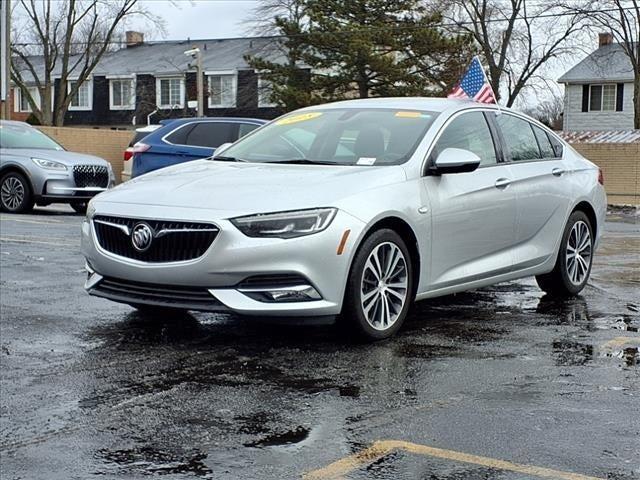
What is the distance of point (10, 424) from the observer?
447 cm

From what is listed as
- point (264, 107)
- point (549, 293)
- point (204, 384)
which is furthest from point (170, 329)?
point (264, 107)

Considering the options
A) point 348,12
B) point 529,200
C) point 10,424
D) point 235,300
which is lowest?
point 10,424

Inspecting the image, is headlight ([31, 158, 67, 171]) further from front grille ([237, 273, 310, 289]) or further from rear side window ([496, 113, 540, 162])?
front grille ([237, 273, 310, 289])

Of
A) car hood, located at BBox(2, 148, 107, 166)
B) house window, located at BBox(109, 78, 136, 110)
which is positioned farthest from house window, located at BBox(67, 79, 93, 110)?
car hood, located at BBox(2, 148, 107, 166)

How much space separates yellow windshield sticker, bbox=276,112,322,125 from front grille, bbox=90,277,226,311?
2.08 m

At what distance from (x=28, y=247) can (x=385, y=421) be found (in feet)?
23.9

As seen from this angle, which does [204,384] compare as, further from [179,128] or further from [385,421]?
[179,128]

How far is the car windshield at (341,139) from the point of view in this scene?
6742 millimetres

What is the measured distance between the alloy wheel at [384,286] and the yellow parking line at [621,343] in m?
1.28

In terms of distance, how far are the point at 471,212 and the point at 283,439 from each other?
122 inches

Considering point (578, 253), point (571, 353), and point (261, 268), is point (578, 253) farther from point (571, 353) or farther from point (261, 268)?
point (261, 268)

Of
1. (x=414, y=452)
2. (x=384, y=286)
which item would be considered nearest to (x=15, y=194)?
(x=384, y=286)

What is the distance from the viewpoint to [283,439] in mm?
4188

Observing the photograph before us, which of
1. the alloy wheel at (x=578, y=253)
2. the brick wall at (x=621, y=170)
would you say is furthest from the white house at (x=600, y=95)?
the alloy wheel at (x=578, y=253)
